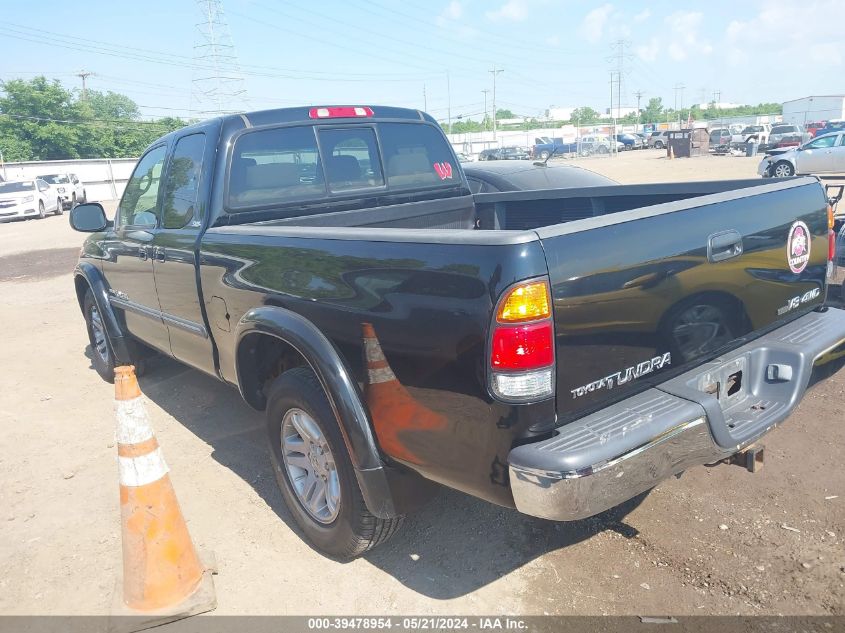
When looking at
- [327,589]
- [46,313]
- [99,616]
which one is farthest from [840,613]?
[46,313]

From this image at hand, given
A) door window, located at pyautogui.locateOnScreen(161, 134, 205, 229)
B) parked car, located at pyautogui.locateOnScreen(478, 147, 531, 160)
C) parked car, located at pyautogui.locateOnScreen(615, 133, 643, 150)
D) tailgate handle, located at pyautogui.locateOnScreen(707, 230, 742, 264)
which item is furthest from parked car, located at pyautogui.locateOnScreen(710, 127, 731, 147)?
tailgate handle, located at pyautogui.locateOnScreen(707, 230, 742, 264)

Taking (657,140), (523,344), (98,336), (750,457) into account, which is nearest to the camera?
(523,344)

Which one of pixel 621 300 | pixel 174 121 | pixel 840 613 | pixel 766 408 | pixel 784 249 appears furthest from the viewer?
pixel 174 121

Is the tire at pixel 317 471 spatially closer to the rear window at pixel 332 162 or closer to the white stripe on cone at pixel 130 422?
the white stripe on cone at pixel 130 422

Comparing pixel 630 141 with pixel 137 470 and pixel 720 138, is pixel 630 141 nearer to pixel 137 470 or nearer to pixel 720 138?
pixel 720 138

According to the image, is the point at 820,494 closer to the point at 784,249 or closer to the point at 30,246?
the point at 784,249

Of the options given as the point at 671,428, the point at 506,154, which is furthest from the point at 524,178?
the point at 506,154

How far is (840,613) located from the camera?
2.58 m

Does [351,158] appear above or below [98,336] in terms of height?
above

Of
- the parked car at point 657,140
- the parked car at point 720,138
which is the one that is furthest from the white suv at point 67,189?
the parked car at point 657,140

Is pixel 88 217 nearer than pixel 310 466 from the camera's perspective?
No

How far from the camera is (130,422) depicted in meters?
2.80

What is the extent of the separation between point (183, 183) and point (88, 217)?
1.38 metres

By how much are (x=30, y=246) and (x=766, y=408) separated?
60.6 ft
